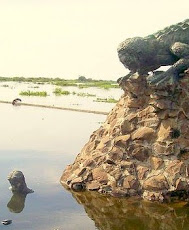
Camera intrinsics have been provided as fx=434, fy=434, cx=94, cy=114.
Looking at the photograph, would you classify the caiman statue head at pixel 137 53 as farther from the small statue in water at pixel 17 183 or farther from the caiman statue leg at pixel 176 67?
the small statue in water at pixel 17 183

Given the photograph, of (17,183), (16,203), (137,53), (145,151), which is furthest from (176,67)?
(16,203)

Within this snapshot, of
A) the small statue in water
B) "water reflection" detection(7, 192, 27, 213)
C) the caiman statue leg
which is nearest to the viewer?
"water reflection" detection(7, 192, 27, 213)

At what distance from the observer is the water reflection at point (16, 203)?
12.0 metres

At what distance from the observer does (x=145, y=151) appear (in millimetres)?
13469

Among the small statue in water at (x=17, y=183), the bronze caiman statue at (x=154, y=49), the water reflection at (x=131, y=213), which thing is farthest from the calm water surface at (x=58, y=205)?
the bronze caiman statue at (x=154, y=49)

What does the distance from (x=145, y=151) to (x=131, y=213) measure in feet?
7.85

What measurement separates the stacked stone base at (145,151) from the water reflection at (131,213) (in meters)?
0.41

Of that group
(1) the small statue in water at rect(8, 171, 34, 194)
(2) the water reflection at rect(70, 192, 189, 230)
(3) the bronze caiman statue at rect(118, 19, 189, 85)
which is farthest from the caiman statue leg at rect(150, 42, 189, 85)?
(1) the small statue in water at rect(8, 171, 34, 194)

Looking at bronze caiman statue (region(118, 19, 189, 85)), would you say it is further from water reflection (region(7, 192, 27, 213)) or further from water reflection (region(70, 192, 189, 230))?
water reflection (region(7, 192, 27, 213))

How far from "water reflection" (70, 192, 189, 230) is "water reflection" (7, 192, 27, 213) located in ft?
5.23

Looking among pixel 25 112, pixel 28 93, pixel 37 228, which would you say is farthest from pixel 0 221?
pixel 28 93

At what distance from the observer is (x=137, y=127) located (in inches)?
551

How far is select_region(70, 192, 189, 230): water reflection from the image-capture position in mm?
10922

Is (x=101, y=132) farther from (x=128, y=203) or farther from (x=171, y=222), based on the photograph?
(x=171, y=222)
